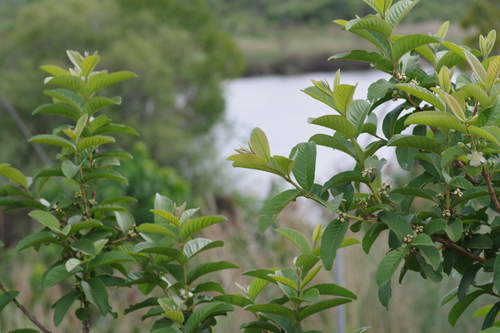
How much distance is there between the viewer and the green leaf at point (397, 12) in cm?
47

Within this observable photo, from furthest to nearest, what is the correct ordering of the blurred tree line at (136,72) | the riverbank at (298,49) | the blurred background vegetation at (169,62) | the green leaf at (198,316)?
the riverbank at (298,49), the blurred tree line at (136,72), the blurred background vegetation at (169,62), the green leaf at (198,316)

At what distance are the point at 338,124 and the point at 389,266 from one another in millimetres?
125

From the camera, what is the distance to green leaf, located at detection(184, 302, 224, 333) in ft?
1.69

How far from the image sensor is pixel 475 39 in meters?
3.93

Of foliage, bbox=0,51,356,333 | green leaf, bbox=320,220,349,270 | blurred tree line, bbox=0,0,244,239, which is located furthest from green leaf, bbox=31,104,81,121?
blurred tree line, bbox=0,0,244,239

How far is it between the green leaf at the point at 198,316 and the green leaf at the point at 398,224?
0.60 feet

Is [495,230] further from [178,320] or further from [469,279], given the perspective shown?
[178,320]

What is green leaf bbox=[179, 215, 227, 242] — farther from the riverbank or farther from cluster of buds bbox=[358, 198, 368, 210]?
the riverbank

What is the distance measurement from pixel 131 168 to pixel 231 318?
1.81 metres

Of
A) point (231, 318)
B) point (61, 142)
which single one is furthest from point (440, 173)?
point (231, 318)

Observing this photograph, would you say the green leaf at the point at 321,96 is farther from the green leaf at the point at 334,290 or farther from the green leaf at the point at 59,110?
the green leaf at the point at 59,110

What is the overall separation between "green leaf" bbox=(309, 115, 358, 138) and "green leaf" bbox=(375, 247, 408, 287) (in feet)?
0.34

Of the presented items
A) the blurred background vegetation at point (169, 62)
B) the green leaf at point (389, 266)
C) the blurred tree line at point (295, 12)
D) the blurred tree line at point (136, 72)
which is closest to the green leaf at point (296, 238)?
the green leaf at point (389, 266)

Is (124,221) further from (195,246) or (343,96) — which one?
(343,96)
